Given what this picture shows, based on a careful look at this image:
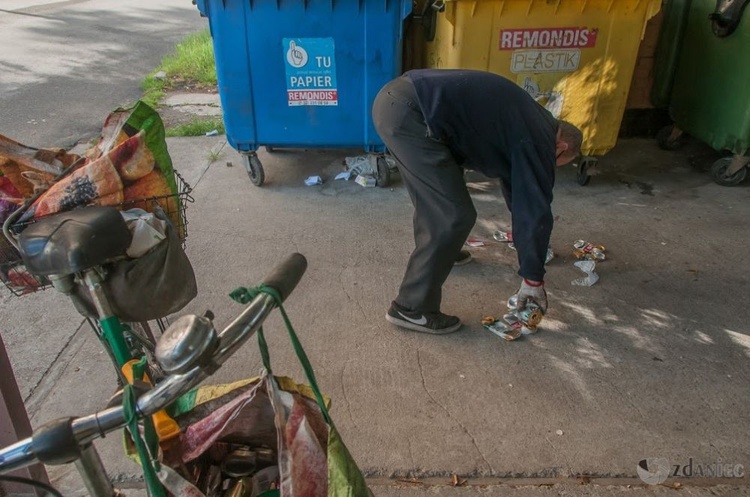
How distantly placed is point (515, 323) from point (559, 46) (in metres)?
2.04

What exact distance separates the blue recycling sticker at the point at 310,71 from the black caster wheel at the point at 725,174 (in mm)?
3047

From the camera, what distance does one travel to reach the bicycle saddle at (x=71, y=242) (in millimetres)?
1416

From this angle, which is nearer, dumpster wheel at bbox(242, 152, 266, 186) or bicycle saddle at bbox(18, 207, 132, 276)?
bicycle saddle at bbox(18, 207, 132, 276)

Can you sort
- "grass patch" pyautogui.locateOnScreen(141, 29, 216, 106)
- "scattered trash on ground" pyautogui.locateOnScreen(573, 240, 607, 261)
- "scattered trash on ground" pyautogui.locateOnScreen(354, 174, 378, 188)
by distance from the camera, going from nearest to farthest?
"scattered trash on ground" pyautogui.locateOnScreen(573, 240, 607, 261)
"scattered trash on ground" pyautogui.locateOnScreen(354, 174, 378, 188)
"grass patch" pyautogui.locateOnScreen(141, 29, 216, 106)

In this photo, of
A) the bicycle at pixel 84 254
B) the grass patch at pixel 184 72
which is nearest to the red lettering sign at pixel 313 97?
the bicycle at pixel 84 254

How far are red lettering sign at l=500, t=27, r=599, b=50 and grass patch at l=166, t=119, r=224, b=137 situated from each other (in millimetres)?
3095

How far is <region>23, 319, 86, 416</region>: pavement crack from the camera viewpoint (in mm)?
2491

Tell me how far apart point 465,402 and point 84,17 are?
12887 millimetres

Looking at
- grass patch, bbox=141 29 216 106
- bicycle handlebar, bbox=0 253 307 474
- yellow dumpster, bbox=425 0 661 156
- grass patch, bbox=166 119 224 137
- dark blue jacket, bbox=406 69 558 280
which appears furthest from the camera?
grass patch, bbox=141 29 216 106

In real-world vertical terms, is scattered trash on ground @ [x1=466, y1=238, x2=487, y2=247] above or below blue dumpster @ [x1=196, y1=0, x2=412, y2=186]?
below

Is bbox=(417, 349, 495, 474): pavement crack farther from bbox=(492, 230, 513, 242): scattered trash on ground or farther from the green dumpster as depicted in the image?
the green dumpster

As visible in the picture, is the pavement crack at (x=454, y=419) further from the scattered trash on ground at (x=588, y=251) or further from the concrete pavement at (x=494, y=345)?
the scattered trash on ground at (x=588, y=251)

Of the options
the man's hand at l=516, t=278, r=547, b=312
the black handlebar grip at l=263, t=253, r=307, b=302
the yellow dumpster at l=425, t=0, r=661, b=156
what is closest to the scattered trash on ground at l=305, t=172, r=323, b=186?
the yellow dumpster at l=425, t=0, r=661, b=156

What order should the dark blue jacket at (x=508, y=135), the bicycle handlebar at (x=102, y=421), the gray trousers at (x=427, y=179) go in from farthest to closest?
the gray trousers at (x=427, y=179) < the dark blue jacket at (x=508, y=135) < the bicycle handlebar at (x=102, y=421)
